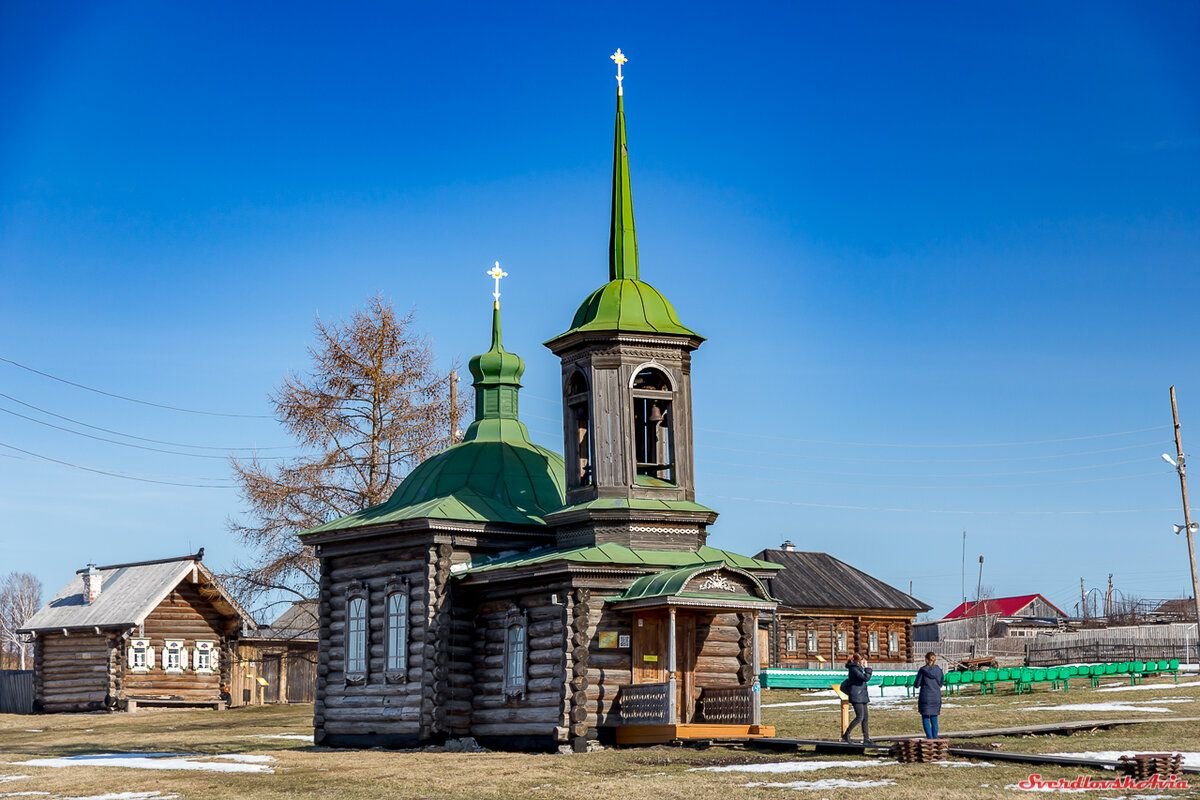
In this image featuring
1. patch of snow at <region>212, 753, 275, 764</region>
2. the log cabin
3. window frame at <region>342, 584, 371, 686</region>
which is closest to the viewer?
patch of snow at <region>212, 753, 275, 764</region>

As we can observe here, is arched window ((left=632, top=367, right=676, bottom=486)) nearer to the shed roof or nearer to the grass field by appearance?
the grass field

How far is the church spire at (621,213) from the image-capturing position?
111 feet

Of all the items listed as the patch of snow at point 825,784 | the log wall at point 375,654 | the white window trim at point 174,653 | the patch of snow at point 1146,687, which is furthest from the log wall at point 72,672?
the patch of snow at point 825,784

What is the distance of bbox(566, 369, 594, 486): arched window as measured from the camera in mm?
32438

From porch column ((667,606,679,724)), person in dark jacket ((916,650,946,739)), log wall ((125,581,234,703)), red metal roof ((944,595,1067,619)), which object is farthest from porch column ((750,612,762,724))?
red metal roof ((944,595,1067,619))

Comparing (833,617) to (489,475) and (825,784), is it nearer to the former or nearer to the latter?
(489,475)

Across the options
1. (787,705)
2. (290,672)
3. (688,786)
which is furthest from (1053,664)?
(688,786)

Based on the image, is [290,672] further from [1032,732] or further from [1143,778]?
[1143,778]

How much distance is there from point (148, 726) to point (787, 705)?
18121 mm

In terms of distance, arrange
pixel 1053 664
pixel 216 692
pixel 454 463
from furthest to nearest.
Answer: pixel 1053 664 → pixel 216 692 → pixel 454 463

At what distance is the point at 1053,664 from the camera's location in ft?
192

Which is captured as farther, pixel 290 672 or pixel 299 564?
pixel 290 672

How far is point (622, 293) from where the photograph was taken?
108ft

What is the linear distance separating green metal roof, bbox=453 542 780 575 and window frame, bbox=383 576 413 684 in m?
1.57
